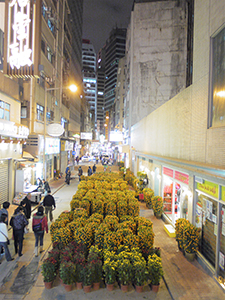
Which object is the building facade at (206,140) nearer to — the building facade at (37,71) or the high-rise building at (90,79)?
the building facade at (37,71)

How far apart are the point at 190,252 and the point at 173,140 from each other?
18.4 ft

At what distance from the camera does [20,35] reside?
1098cm

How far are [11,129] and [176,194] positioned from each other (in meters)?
10.5

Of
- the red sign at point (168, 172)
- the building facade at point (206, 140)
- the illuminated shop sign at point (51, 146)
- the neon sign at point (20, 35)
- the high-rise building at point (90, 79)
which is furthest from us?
the high-rise building at point (90, 79)

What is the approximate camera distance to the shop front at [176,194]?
365 inches

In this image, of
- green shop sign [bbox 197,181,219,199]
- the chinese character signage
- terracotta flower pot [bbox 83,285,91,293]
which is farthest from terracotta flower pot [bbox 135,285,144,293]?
the chinese character signage

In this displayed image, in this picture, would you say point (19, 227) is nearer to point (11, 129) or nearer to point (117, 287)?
point (117, 287)

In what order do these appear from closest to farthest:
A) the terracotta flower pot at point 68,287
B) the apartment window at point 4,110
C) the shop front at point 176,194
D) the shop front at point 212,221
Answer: the terracotta flower pot at point 68,287
the shop front at point 212,221
the shop front at point 176,194
the apartment window at point 4,110

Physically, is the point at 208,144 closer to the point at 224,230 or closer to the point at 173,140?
the point at 224,230

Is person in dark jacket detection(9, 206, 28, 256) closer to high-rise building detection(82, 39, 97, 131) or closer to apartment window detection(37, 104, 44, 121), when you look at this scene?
apartment window detection(37, 104, 44, 121)

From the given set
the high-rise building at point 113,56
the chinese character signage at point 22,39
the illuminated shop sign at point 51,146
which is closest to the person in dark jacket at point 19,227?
the chinese character signage at point 22,39

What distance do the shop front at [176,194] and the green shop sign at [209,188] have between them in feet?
3.16

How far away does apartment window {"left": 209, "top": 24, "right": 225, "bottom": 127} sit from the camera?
6419 millimetres

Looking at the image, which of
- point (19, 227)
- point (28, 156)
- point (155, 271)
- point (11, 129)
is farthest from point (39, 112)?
point (155, 271)
